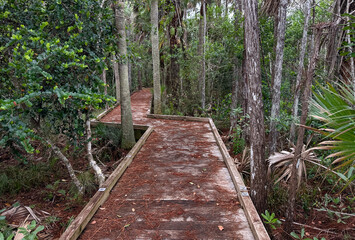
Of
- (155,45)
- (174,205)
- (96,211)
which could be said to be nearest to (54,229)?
(96,211)

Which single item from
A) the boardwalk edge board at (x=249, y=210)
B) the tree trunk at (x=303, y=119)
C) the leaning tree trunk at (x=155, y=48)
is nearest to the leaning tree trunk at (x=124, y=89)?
the leaning tree trunk at (x=155, y=48)

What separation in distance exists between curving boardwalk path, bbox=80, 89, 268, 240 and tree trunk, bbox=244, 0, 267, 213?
0.50 m

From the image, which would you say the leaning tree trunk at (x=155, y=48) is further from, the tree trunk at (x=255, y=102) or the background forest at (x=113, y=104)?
the tree trunk at (x=255, y=102)

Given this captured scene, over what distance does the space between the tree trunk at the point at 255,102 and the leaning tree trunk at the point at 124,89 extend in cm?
378

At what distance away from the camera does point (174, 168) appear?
462cm

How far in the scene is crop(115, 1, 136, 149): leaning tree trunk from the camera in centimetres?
632

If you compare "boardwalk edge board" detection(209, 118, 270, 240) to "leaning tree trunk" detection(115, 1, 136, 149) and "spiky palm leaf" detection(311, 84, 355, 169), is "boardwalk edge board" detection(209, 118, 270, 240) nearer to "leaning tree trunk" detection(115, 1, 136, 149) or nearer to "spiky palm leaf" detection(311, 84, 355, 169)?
"spiky palm leaf" detection(311, 84, 355, 169)

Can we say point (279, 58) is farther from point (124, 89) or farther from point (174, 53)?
point (174, 53)

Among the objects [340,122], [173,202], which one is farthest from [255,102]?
[173,202]

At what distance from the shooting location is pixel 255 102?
12.1 feet

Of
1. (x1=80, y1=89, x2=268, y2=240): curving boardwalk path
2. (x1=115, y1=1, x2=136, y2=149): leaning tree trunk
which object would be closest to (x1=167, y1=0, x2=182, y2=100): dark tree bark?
(x1=115, y1=1, x2=136, y2=149): leaning tree trunk

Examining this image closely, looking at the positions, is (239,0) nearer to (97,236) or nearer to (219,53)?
(219,53)

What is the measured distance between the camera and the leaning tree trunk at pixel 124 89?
20.7ft

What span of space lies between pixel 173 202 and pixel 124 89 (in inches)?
179
